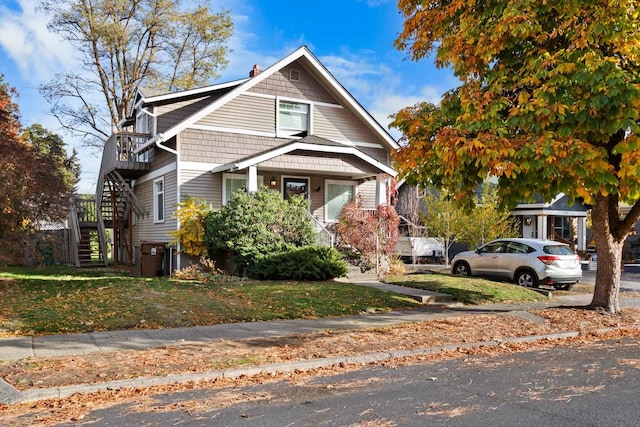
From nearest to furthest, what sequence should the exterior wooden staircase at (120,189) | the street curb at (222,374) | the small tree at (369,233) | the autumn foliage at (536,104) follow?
the street curb at (222,374) < the autumn foliage at (536,104) < the small tree at (369,233) < the exterior wooden staircase at (120,189)

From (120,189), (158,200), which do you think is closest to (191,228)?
(158,200)

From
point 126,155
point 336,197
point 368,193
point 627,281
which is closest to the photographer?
point 627,281

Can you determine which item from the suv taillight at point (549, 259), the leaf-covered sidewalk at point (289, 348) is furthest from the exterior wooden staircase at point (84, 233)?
the suv taillight at point (549, 259)

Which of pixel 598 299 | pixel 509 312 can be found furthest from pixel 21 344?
pixel 598 299

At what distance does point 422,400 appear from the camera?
545cm

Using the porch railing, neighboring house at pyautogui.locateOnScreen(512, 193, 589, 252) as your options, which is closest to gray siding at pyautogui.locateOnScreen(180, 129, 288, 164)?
the porch railing

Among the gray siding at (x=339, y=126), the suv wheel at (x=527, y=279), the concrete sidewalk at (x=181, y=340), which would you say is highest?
the gray siding at (x=339, y=126)

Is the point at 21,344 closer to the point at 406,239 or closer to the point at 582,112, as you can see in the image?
the point at 582,112

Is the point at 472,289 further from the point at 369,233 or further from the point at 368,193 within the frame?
the point at 368,193

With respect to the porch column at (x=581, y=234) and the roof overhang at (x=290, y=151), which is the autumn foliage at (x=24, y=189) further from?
the porch column at (x=581, y=234)

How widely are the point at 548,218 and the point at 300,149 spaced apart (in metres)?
20.6

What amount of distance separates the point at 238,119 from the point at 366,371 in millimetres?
13360

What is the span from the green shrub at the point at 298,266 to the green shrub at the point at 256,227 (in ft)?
0.94

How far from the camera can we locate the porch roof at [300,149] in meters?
16.4
